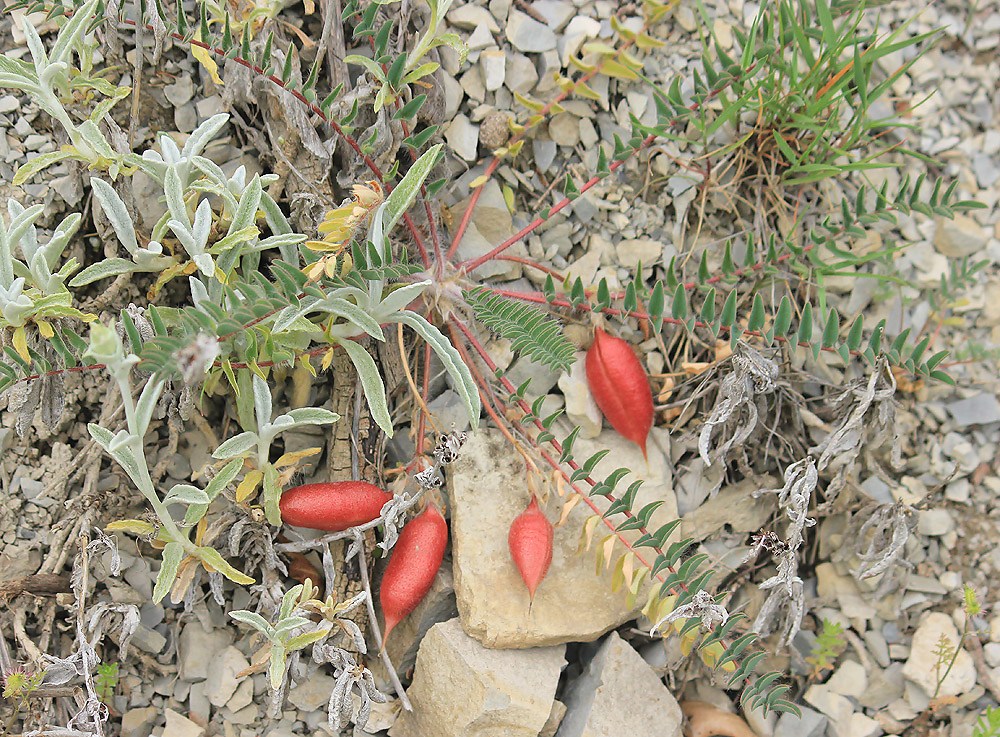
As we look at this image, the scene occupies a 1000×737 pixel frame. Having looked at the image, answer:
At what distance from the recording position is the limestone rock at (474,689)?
209 cm

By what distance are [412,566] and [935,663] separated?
1505 mm

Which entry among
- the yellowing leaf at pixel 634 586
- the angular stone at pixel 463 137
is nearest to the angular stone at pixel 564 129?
the angular stone at pixel 463 137

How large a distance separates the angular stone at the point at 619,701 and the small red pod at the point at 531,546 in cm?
29

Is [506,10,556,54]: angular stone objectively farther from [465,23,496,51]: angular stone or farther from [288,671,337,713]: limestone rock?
[288,671,337,713]: limestone rock

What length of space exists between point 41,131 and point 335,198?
0.84 metres

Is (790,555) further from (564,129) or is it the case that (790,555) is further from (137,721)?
(137,721)

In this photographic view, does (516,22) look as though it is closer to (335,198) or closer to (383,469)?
(335,198)

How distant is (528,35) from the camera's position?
8.51 feet

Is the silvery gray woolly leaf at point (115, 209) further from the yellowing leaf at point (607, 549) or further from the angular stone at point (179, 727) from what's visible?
the yellowing leaf at point (607, 549)

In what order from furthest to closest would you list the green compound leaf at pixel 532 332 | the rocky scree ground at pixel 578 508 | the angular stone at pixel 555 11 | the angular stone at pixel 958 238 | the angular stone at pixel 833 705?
the angular stone at pixel 958 238
the angular stone at pixel 555 11
the angular stone at pixel 833 705
the rocky scree ground at pixel 578 508
the green compound leaf at pixel 532 332

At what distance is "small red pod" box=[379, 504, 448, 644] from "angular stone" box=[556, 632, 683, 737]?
20.4 inches

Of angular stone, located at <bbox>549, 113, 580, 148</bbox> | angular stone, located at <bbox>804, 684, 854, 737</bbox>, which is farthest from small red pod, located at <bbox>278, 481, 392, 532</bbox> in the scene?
angular stone, located at <bbox>804, 684, 854, 737</bbox>

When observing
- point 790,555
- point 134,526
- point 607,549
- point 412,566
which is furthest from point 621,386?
point 134,526

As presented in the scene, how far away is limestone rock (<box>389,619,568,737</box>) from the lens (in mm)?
2092
